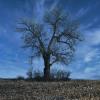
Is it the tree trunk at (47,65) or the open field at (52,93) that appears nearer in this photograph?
the open field at (52,93)

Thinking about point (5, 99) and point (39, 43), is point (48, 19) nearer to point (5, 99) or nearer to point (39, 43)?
point (39, 43)

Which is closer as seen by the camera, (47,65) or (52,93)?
(52,93)

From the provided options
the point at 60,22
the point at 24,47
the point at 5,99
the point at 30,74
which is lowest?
the point at 5,99

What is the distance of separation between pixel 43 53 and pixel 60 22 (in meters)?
4.89

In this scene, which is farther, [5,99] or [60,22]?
[60,22]

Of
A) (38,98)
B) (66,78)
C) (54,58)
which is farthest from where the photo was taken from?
(54,58)

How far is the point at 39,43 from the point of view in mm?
50656

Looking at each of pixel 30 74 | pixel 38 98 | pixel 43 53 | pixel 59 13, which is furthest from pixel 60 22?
pixel 38 98

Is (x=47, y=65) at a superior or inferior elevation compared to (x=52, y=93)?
superior

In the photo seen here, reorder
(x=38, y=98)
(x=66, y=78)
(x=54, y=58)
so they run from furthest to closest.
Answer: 1. (x=54, y=58)
2. (x=66, y=78)
3. (x=38, y=98)

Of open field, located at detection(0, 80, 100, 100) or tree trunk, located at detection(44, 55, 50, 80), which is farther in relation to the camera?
tree trunk, located at detection(44, 55, 50, 80)

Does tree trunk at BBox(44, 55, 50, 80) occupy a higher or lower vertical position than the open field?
higher

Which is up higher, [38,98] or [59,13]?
[59,13]

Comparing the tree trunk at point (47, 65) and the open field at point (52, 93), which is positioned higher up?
the tree trunk at point (47, 65)
